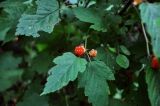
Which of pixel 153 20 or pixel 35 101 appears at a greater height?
pixel 153 20

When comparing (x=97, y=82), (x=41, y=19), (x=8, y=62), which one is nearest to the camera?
(x=97, y=82)

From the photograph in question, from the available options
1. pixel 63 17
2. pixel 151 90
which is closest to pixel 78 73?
pixel 151 90

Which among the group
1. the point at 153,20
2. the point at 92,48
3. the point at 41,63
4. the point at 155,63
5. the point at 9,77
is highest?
the point at 153,20

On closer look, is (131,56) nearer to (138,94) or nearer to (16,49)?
(138,94)

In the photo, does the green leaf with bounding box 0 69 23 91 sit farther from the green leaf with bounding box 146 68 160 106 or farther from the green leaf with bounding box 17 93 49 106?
the green leaf with bounding box 146 68 160 106

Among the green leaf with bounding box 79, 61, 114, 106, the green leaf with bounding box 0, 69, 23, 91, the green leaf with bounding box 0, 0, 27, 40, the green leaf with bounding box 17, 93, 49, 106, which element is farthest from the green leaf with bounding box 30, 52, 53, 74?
the green leaf with bounding box 0, 69, 23, 91

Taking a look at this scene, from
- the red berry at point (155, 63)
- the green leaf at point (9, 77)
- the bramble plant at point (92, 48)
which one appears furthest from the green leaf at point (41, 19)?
the green leaf at point (9, 77)

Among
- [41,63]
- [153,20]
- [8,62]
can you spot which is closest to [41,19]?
[153,20]

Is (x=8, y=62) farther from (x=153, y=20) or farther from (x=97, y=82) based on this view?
(x=153, y=20)
